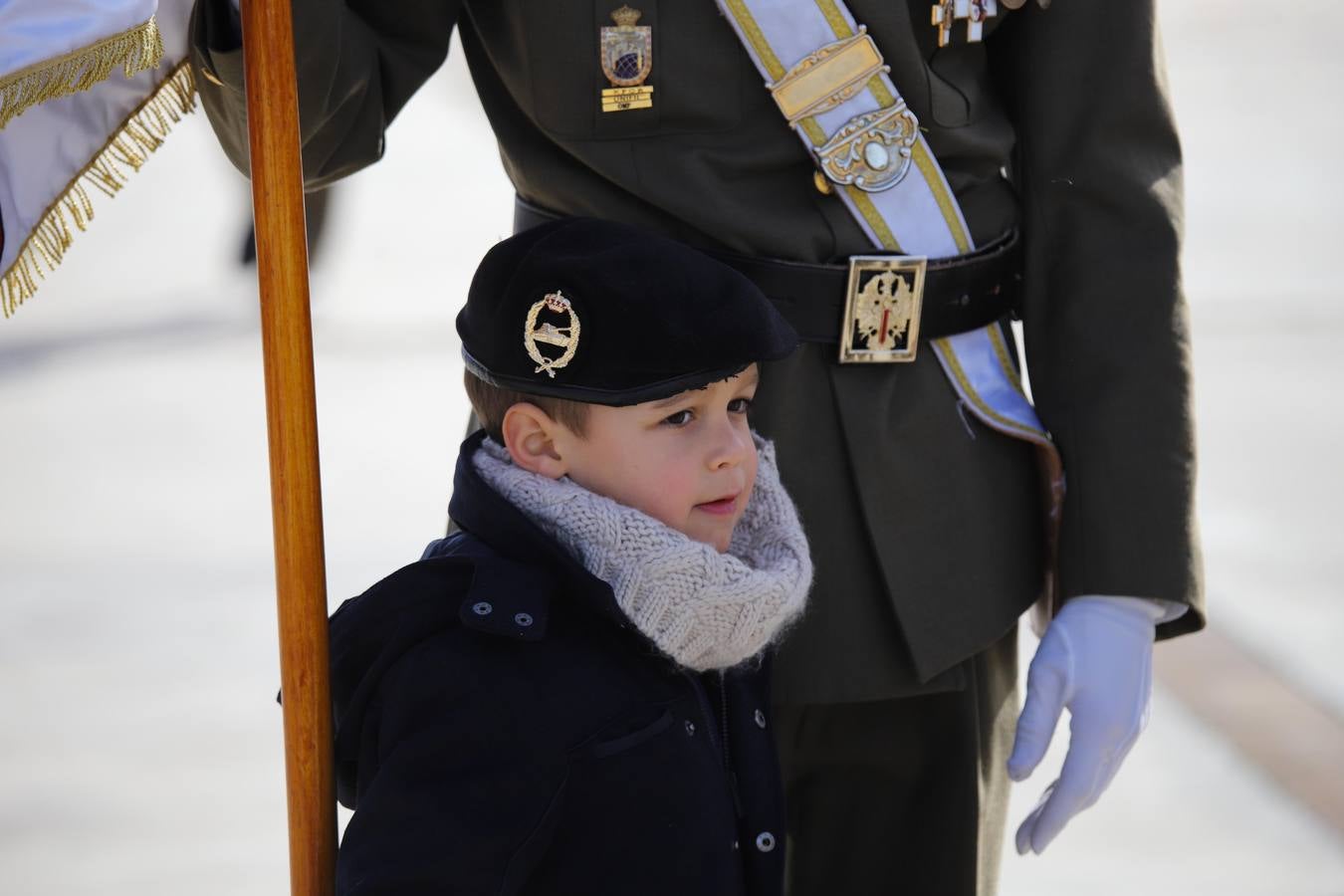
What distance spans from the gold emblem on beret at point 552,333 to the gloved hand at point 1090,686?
0.66 m

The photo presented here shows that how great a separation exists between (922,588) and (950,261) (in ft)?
1.06

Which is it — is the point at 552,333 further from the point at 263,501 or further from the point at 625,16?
the point at 263,501

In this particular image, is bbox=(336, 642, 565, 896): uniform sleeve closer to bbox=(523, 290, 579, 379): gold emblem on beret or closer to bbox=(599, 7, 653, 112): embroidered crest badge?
bbox=(523, 290, 579, 379): gold emblem on beret

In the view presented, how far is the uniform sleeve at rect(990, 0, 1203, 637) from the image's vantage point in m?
2.05

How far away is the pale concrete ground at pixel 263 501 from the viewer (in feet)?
11.5

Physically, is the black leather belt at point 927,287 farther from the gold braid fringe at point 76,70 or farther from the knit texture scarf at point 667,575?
the gold braid fringe at point 76,70

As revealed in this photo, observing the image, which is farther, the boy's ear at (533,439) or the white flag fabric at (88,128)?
the boy's ear at (533,439)

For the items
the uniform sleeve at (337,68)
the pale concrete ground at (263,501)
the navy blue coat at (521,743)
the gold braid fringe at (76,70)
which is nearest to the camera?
the gold braid fringe at (76,70)

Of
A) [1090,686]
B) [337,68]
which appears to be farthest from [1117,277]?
[337,68]

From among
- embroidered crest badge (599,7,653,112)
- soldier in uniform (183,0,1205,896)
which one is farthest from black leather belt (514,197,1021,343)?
embroidered crest badge (599,7,653,112)

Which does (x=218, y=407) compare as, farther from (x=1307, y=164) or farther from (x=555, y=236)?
(x=1307, y=164)

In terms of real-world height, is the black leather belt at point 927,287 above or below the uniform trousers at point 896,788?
above

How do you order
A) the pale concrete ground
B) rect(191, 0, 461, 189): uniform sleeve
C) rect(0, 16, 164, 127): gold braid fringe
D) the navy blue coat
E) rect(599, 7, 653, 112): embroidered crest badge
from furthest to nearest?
the pale concrete ground → rect(599, 7, 653, 112): embroidered crest badge → rect(191, 0, 461, 189): uniform sleeve → the navy blue coat → rect(0, 16, 164, 127): gold braid fringe

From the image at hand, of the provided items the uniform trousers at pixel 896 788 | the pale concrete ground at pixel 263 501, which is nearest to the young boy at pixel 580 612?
the uniform trousers at pixel 896 788
